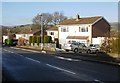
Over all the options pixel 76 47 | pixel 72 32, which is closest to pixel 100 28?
pixel 72 32

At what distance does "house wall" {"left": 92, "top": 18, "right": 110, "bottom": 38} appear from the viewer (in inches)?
2505

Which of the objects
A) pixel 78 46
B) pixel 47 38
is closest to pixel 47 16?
pixel 47 38

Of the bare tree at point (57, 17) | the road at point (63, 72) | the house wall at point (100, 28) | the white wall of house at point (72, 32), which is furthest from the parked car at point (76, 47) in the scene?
the bare tree at point (57, 17)

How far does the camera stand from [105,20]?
66.6 metres

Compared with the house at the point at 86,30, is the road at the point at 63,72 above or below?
below

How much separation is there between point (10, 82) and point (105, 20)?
5358 centimetres

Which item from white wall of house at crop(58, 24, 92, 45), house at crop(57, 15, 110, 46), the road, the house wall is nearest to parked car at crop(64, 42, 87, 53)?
house at crop(57, 15, 110, 46)

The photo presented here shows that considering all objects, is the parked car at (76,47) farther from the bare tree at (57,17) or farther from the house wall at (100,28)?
the bare tree at (57,17)

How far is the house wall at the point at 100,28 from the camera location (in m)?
63.6

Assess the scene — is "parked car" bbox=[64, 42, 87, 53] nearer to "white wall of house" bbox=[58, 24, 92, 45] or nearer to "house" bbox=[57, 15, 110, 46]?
"house" bbox=[57, 15, 110, 46]

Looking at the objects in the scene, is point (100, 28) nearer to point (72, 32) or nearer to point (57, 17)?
point (72, 32)

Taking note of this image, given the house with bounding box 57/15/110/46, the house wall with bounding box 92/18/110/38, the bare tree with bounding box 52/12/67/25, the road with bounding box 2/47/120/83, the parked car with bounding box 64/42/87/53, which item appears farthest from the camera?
the bare tree with bounding box 52/12/67/25

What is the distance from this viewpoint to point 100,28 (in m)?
65.2

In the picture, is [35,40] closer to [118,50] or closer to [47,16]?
[118,50]
